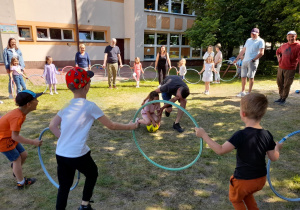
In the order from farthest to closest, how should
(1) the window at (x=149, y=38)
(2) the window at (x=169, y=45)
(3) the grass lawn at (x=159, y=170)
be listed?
1. (2) the window at (x=169, y=45)
2. (1) the window at (x=149, y=38)
3. (3) the grass lawn at (x=159, y=170)

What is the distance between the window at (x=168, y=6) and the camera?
21.6 meters

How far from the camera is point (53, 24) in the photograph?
17609 mm

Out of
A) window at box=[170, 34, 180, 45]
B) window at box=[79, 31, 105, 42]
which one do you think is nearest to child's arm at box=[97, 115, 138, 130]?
window at box=[79, 31, 105, 42]

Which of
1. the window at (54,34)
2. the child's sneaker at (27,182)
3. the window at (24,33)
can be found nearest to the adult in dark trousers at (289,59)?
the child's sneaker at (27,182)

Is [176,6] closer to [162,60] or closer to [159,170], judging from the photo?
[162,60]

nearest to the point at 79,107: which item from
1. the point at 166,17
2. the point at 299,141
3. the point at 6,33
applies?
the point at 299,141

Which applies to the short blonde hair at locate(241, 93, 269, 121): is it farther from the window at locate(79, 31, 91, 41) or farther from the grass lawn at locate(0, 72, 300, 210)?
the window at locate(79, 31, 91, 41)

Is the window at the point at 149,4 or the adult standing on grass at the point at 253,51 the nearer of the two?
the adult standing on grass at the point at 253,51

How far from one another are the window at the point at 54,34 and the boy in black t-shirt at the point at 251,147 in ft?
61.6

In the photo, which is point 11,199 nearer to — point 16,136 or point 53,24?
point 16,136

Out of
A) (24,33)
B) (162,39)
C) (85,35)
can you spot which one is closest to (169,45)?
(162,39)

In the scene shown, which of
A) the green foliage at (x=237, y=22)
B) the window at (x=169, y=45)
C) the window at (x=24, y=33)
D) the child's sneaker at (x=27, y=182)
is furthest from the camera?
the window at (x=169, y=45)

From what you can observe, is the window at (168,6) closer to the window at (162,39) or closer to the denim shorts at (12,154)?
the window at (162,39)

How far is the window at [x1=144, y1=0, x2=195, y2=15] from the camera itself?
21578mm
